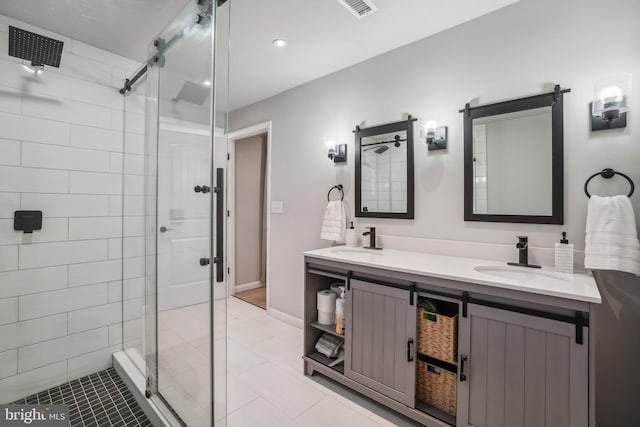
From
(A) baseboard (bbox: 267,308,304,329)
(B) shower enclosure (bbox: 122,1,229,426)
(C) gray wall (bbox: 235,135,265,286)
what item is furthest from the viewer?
(C) gray wall (bbox: 235,135,265,286)

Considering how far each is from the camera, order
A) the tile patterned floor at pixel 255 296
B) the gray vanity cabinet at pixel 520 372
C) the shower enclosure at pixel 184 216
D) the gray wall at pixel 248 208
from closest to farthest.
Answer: the gray vanity cabinet at pixel 520 372, the shower enclosure at pixel 184 216, the tile patterned floor at pixel 255 296, the gray wall at pixel 248 208

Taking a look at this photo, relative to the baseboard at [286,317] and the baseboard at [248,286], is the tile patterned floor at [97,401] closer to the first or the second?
the baseboard at [286,317]

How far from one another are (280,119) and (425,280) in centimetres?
236

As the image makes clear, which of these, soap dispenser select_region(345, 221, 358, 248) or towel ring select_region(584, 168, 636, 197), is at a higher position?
towel ring select_region(584, 168, 636, 197)

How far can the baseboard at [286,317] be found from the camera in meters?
3.00

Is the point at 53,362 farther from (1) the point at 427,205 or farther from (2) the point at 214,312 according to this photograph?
(1) the point at 427,205

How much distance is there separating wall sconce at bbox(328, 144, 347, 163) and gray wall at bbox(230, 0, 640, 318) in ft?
0.21

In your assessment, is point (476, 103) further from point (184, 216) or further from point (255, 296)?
point (255, 296)

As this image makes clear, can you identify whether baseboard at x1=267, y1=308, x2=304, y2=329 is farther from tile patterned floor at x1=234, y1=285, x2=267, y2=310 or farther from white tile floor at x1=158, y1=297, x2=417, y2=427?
white tile floor at x1=158, y1=297, x2=417, y2=427

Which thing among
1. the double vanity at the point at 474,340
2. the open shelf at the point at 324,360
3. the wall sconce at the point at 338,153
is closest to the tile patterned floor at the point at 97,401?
the open shelf at the point at 324,360

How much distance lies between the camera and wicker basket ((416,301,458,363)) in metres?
1.55

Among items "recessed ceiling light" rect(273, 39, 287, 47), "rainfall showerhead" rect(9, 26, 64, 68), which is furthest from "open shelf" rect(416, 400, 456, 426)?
"rainfall showerhead" rect(9, 26, 64, 68)

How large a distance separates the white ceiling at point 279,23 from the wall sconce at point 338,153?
709 millimetres

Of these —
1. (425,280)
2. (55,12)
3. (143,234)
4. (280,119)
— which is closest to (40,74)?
(55,12)
